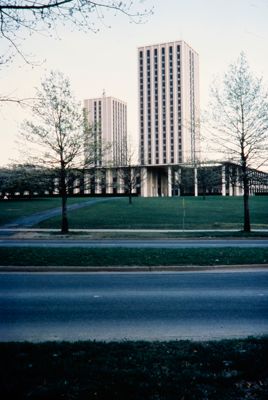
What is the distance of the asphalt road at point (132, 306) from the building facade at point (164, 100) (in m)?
132

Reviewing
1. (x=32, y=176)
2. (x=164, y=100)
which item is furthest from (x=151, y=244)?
(x=164, y=100)

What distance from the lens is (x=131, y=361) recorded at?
439 cm

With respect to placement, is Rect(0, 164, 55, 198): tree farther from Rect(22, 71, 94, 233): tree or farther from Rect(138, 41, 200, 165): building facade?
Rect(138, 41, 200, 165): building facade

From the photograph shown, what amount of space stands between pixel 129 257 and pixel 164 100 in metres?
137

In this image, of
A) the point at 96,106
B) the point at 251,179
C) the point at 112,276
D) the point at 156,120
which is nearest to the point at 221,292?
the point at 112,276

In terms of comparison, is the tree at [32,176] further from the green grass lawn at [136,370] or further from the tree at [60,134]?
the green grass lawn at [136,370]

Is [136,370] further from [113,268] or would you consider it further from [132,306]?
[113,268]

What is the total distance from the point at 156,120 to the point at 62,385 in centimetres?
14445

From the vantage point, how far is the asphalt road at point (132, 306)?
235 inches

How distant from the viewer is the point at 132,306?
24.8ft

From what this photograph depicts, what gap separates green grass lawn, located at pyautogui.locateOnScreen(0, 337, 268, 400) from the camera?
364 centimetres

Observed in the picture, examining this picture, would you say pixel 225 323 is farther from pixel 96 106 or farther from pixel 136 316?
pixel 96 106

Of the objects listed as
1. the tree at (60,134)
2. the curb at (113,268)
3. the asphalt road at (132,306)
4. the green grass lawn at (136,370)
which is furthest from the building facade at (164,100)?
the green grass lawn at (136,370)

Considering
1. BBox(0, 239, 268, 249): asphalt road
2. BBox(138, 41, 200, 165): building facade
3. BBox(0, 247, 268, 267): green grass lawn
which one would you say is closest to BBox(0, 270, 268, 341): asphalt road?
BBox(0, 247, 268, 267): green grass lawn
